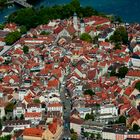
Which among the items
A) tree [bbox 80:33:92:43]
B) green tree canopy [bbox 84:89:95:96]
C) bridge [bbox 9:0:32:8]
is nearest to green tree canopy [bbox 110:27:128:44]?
tree [bbox 80:33:92:43]

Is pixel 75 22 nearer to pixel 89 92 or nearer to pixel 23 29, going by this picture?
pixel 23 29

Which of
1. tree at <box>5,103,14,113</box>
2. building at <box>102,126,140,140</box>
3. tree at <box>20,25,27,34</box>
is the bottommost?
building at <box>102,126,140,140</box>

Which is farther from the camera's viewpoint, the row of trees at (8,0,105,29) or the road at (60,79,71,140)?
the row of trees at (8,0,105,29)

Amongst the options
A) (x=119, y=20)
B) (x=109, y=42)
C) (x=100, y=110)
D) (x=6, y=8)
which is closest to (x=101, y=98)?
(x=100, y=110)

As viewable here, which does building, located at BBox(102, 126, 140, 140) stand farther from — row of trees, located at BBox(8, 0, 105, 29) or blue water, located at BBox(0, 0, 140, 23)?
blue water, located at BBox(0, 0, 140, 23)

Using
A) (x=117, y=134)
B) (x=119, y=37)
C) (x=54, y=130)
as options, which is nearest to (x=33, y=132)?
(x=54, y=130)
